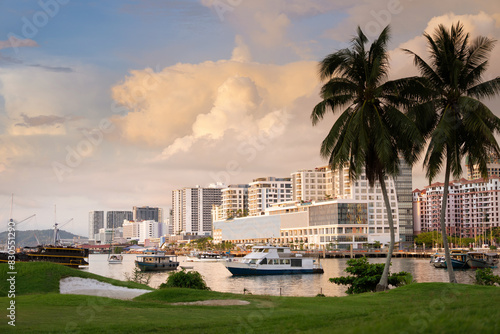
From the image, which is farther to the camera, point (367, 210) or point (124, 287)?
point (367, 210)

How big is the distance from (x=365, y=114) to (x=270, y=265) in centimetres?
5927

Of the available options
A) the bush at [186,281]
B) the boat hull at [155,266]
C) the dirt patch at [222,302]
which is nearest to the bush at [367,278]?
the bush at [186,281]

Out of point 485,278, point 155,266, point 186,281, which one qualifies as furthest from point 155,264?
point 485,278

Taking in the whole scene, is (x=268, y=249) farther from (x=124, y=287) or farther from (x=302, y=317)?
(x=302, y=317)

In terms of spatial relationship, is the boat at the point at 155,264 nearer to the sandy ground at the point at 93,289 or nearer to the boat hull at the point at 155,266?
the boat hull at the point at 155,266

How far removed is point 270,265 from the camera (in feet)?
291

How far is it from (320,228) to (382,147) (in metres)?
171

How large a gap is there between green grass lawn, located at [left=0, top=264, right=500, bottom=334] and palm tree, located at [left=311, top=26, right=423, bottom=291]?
26.6 feet

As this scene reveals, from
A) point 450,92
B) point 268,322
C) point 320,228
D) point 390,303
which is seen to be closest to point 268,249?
point 450,92

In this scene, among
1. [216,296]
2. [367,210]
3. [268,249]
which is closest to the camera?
[216,296]

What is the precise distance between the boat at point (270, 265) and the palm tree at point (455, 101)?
56.1 metres

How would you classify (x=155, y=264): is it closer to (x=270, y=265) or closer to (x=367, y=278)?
(x=270, y=265)

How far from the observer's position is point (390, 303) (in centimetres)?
2336

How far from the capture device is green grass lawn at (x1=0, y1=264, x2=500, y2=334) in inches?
427
